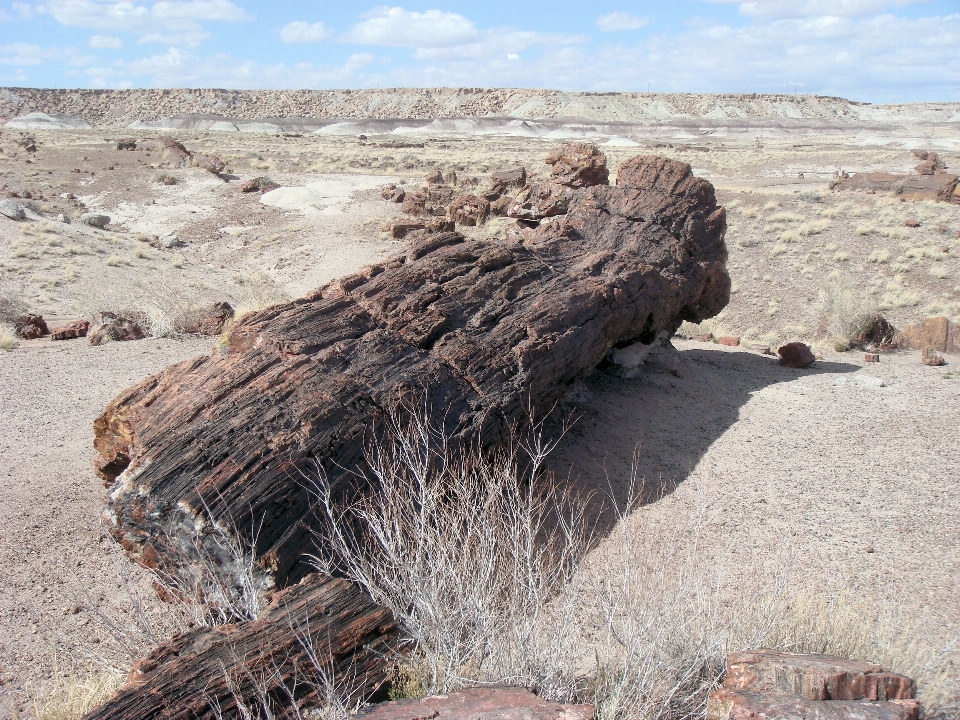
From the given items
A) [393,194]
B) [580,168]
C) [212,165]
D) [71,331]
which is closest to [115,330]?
[71,331]

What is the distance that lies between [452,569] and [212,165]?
3273 centimetres

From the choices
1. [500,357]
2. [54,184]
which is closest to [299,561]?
[500,357]

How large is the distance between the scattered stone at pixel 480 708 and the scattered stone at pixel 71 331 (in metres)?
10.2

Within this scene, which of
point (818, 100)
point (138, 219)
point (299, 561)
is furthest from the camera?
point (818, 100)

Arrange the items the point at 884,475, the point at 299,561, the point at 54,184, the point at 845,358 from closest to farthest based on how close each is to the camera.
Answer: the point at 299,561
the point at 884,475
the point at 845,358
the point at 54,184

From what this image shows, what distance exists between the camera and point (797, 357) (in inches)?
421

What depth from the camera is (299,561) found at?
4770mm

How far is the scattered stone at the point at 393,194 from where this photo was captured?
2695 centimetres

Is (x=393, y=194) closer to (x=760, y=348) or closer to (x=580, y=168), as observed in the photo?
(x=580, y=168)

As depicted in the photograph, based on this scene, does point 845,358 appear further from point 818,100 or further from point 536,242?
point 818,100

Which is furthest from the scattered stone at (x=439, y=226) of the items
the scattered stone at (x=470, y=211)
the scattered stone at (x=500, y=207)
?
the scattered stone at (x=500, y=207)

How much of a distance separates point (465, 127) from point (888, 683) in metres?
85.9

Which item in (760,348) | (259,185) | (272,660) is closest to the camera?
(272,660)

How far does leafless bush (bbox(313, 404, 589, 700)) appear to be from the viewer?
3.93m
